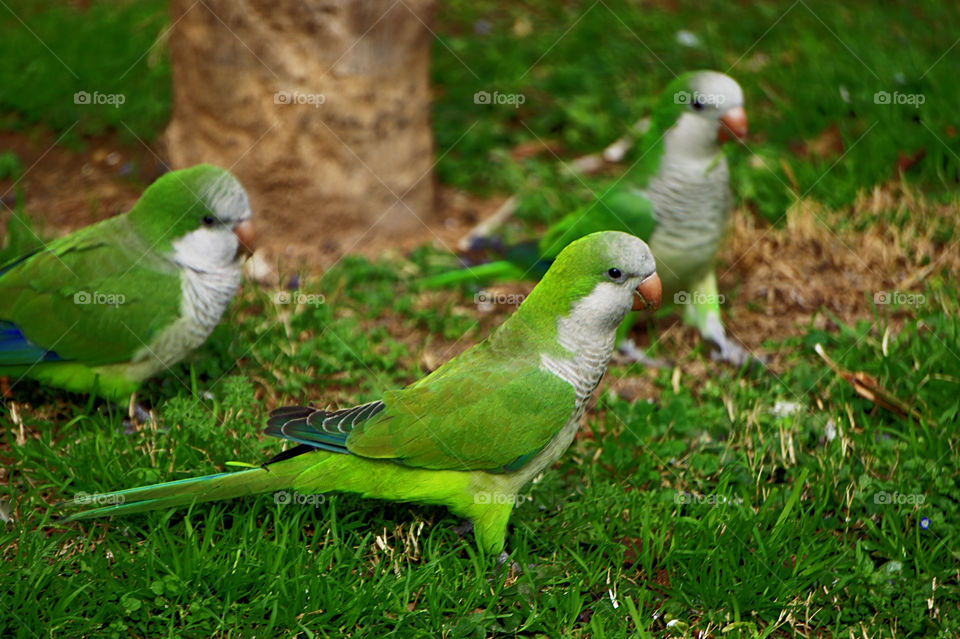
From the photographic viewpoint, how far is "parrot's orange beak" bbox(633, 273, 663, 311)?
10.7 ft

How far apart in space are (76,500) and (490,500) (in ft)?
4.72

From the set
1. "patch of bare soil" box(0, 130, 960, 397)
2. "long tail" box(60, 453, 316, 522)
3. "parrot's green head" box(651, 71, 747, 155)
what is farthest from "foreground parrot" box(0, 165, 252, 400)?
"parrot's green head" box(651, 71, 747, 155)

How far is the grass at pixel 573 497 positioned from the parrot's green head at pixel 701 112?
1.04m

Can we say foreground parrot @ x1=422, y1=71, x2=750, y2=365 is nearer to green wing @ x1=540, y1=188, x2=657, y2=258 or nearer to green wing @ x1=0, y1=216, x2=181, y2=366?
green wing @ x1=540, y1=188, x2=657, y2=258

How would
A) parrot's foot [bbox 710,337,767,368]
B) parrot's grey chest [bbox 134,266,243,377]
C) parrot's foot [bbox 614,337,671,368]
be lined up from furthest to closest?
1. parrot's foot [bbox 614,337,671,368]
2. parrot's foot [bbox 710,337,767,368]
3. parrot's grey chest [bbox 134,266,243,377]

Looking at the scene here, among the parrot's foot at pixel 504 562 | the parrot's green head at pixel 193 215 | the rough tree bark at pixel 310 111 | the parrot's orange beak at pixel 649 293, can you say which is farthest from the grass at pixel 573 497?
the parrot's orange beak at pixel 649 293

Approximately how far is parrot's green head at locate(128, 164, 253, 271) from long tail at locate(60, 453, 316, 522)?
1.07 metres

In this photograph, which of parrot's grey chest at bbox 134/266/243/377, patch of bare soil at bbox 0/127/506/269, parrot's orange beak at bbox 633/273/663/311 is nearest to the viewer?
parrot's orange beak at bbox 633/273/663/311

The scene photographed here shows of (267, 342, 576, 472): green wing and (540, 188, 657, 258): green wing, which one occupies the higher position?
(540, 188, 657, 258): green wing

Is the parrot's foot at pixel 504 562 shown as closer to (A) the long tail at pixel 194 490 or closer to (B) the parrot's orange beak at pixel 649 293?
(A) the long tail at pixel 194 490

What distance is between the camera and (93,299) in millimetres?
3762

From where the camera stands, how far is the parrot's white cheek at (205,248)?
153 inches

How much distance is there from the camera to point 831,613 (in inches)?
128

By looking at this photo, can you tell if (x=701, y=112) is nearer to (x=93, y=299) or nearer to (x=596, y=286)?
(x=596, y=286)
